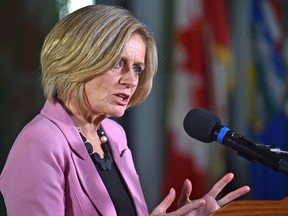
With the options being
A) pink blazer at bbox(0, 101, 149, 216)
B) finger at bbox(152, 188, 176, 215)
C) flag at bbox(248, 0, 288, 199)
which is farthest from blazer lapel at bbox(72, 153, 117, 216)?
flag at bbox(248, 0, 288, 199)

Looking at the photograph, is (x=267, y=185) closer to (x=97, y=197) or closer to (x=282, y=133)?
(x=282, y=133)

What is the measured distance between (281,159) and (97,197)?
505mm

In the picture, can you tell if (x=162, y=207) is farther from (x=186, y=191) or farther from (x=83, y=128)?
(x=83, y=128)

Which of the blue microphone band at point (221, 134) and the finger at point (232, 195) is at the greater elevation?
the blue microphone band at point (221, 134)

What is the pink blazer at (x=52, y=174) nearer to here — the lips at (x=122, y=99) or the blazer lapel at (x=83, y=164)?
the blazer lapel at (x=83, y=164)

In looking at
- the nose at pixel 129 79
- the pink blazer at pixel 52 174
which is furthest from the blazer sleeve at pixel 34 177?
the nose at pixel 129 79

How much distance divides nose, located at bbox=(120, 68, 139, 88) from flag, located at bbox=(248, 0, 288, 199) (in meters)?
1.83

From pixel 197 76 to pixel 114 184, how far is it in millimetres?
1710

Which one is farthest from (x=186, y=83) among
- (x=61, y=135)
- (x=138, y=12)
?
(x=61, y=135)

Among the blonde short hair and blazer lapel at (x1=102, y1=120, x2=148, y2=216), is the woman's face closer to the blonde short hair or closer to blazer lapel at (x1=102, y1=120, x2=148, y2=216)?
the blonde short hair

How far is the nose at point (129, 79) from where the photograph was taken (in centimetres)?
166

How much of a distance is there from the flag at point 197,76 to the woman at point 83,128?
1485mm

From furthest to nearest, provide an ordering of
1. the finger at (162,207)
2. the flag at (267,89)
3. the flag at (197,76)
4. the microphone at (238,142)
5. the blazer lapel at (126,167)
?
the flag at (267,89) < the flag at (197,76) < the blazer lapel at (126,167) < the finger at (162,207) < the microphone at (238,142)

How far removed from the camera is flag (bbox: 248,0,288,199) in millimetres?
3447
